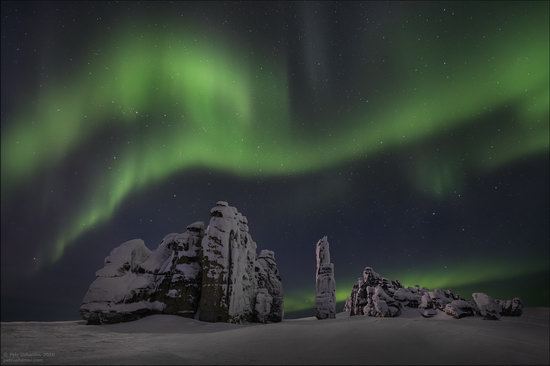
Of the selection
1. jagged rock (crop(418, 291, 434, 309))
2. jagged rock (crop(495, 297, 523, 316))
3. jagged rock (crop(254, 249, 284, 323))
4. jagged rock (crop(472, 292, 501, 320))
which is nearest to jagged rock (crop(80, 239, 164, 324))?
jagged rock (crop(254, 249, 284, 323))

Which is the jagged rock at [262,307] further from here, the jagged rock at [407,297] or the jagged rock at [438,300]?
the jagged rock at [407,297]

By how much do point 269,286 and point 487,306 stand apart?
26992mm

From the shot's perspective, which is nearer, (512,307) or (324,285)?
(512,307)

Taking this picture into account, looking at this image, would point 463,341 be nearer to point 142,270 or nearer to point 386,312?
point 142,270

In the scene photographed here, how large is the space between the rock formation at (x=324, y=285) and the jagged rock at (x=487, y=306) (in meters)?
24.0

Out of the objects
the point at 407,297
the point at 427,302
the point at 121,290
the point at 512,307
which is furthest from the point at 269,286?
the point at 512,307

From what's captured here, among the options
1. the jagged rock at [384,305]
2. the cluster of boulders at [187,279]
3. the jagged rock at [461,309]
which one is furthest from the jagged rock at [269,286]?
the jagged rock at [461,309]

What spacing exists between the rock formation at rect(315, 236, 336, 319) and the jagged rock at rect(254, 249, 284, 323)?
6.78 m

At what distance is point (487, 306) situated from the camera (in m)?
22.7

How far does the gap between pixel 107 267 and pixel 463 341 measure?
27.7m

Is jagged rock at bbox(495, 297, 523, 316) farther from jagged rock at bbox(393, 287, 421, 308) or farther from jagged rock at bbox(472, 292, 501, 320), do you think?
jagged rock at bbox(393, 287, 421, 308)

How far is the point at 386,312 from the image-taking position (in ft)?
132

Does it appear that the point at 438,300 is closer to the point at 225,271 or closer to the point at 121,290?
the point at 225,271

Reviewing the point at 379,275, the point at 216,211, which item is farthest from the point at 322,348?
the point at 379,275
